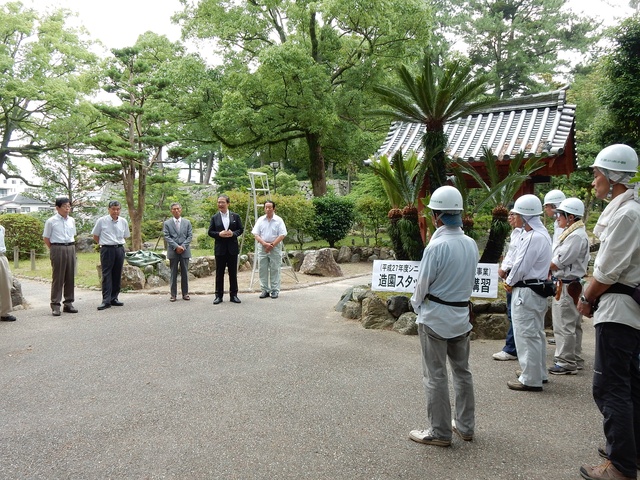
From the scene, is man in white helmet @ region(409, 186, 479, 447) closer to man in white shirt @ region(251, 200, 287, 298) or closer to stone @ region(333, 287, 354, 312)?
stone @ region(333, 287, 354, 312)

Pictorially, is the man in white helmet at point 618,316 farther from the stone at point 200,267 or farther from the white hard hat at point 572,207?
the stone at point 200,267

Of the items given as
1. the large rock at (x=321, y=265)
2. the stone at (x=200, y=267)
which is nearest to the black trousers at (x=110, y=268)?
the stone at (x=200, y=267)

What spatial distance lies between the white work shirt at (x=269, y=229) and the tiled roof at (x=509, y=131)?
2.51 metres

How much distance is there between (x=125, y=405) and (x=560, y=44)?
91.0ft

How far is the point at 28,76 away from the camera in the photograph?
2266cm

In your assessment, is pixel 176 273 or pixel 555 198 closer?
pixel 555 198

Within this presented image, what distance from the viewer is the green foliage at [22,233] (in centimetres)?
1756

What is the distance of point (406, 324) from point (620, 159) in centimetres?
399

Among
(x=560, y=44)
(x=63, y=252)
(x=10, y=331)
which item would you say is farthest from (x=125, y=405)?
(x=560, y=44)

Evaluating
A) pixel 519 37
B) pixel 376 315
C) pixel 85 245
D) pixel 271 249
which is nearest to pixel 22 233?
pixel 85 245

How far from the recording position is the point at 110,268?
321 inches

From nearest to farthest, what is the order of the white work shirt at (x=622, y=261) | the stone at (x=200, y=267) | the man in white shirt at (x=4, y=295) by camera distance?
the white work shirt at (x=622, y=261), the man in white shirt at (x=4, y=295), the stone at (x=200, y=267)

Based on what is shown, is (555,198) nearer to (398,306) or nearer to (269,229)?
(398,306)

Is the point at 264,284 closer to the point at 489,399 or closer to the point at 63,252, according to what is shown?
the point at 63,252
